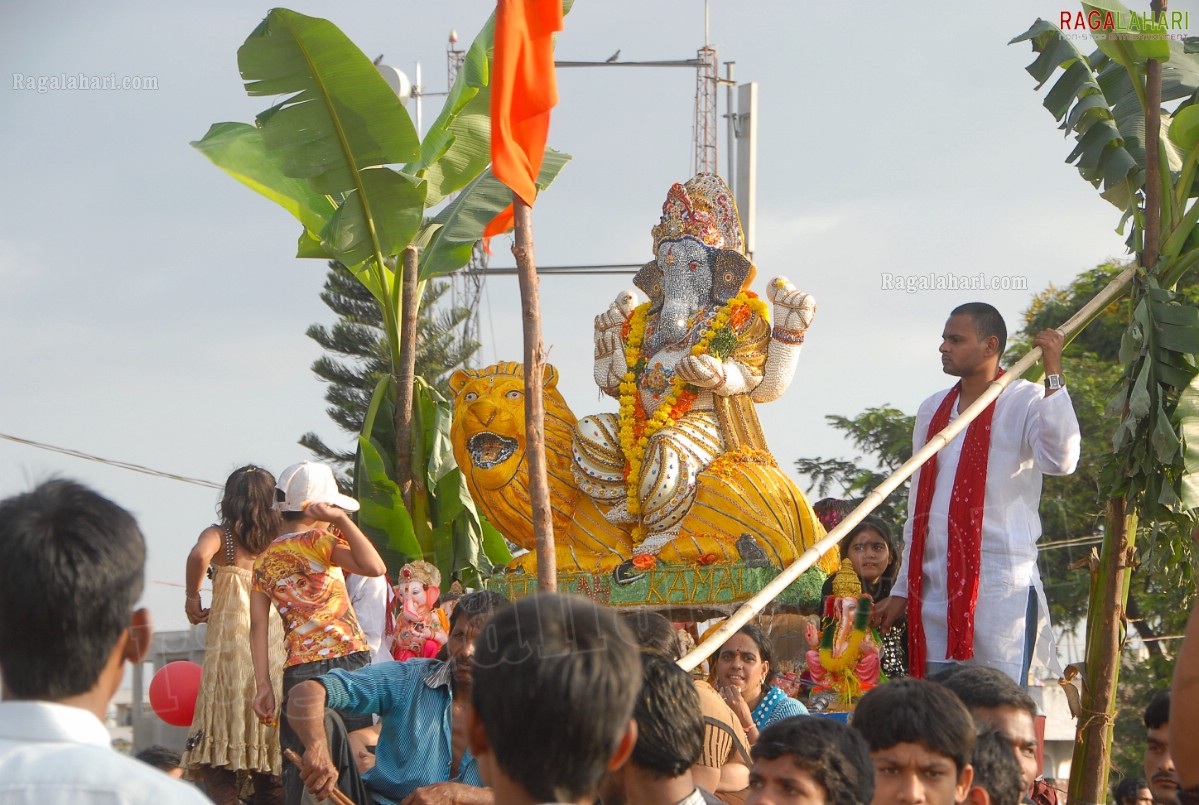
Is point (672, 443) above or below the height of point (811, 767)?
above

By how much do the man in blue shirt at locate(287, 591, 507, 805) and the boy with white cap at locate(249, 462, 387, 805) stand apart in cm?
61

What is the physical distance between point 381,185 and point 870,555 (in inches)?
131

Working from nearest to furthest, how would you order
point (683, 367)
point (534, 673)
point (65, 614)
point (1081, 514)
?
point (65, 614)
point (534, 673)
point (683, 367)
point (1081, 514)

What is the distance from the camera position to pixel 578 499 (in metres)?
8.66

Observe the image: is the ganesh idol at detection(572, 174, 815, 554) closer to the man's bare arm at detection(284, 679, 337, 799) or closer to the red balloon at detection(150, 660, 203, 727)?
the red balloon at detection(150, 660, 203, 727)

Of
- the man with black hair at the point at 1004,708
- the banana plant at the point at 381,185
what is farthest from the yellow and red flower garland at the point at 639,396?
the man with black hair at the point at 1004,708

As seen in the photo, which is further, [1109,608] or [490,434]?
[490,434]

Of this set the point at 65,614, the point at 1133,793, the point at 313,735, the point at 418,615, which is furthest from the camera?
the point at 418,615

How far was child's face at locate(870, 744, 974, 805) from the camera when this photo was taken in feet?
10.6

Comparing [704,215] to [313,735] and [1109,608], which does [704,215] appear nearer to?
[1109,608]

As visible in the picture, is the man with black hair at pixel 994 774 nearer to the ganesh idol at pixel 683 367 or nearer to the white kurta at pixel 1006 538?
the white kurta at pixel 1006 538

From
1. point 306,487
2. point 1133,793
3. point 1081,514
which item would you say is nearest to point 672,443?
point 1133,793

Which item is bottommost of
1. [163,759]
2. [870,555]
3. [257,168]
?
[163,759]

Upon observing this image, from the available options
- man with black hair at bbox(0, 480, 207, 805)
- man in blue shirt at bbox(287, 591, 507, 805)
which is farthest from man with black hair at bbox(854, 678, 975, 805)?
man with black hair at bbox(0, 480, 207, 805)
